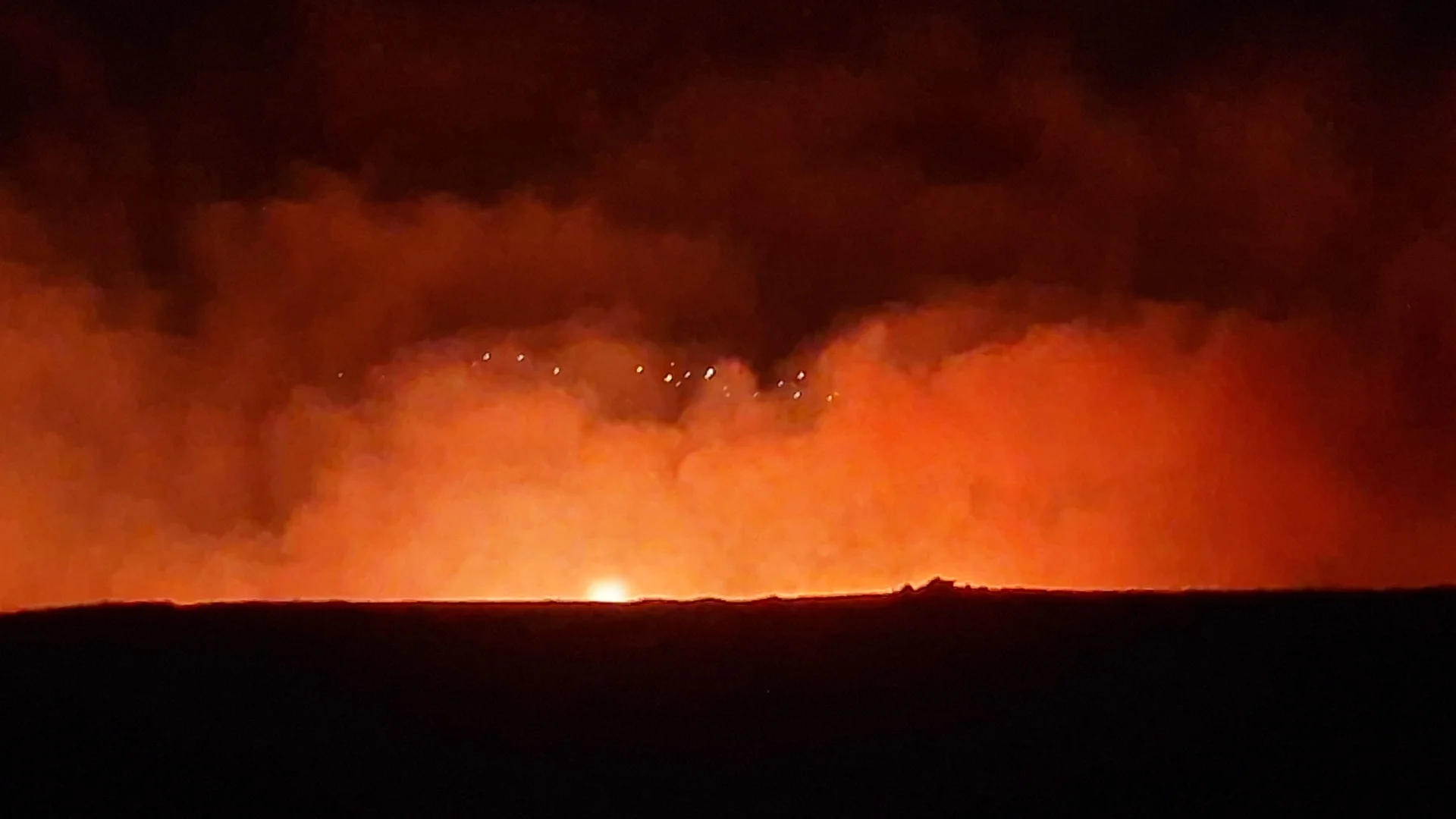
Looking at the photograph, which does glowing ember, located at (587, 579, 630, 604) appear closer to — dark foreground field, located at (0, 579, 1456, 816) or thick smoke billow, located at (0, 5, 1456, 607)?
thick smoke billow, located at (0, 5, 1456, 607)

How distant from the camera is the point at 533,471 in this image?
254 centimetres

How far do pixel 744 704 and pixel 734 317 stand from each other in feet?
4.54

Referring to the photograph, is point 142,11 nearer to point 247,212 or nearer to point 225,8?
point 225,8

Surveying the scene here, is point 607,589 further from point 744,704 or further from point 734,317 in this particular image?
point 744,704

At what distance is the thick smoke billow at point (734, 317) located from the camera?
8.20 feet

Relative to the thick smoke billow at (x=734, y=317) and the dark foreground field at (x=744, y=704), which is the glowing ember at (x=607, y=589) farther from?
the dark foreground field at (x=744, y=704)

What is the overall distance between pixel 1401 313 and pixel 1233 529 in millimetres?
464

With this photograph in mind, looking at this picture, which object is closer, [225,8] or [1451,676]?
[1451,676]

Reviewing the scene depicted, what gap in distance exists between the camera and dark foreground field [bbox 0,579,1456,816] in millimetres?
1162

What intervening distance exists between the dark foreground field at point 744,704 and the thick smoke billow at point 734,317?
3.95 feet

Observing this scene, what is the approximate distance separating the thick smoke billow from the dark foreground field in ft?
3.95

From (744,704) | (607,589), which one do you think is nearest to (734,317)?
(607,589)

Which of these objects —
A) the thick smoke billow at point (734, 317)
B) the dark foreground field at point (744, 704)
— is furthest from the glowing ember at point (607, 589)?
the dark foreground field at point (744, 704)

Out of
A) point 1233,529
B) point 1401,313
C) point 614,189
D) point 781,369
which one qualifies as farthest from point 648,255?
point 1401,313
